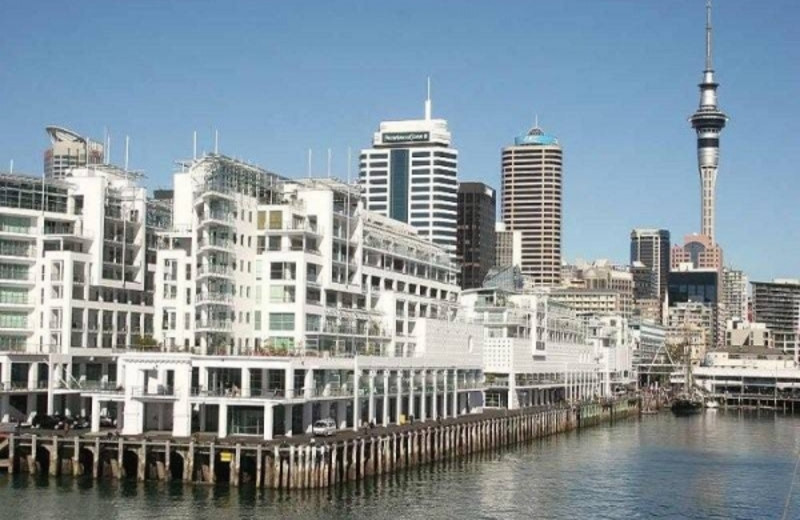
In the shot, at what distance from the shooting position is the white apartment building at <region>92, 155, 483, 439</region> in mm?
103375

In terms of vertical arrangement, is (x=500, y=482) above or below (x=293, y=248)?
below

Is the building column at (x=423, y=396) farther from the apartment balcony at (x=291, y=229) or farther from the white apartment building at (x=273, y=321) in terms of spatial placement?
the apartment balcony at (x=291, y=229)

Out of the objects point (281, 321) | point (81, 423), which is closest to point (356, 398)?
point (281, 321)

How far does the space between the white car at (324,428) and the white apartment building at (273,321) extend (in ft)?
3.83

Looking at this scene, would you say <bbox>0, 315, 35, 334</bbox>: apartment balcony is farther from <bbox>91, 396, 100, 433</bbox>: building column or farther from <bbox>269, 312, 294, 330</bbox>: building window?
<bbox>269, 312, 294, 330</bbox>: building window

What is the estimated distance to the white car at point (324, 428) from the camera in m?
106

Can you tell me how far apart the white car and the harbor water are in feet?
23.1

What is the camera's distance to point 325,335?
389 ft

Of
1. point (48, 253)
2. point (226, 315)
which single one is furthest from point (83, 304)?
point (226, 315)

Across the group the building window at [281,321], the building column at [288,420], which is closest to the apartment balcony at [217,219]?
the building window at [281,321]

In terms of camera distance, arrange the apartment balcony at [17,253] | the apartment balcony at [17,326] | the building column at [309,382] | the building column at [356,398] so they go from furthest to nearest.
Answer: the apartment balcony at [17,253], the apartment balcony at [17,326], the building column at [356,398], the building column at [309,382]

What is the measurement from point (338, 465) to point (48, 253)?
45443mm

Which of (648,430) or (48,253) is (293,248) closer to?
(48,253)

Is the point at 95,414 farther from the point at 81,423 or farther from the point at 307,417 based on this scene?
the point at 307,417
